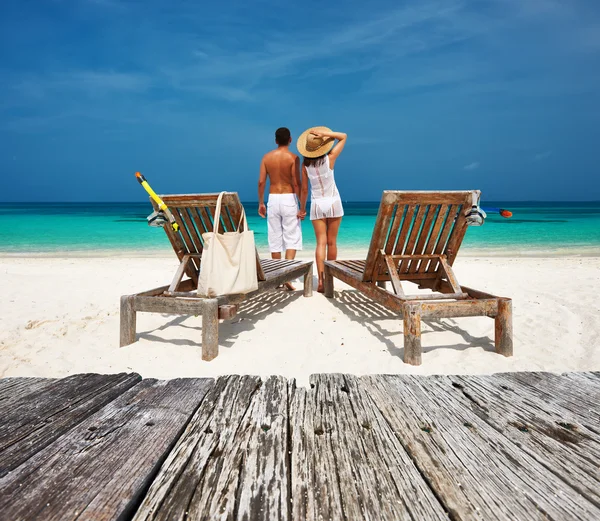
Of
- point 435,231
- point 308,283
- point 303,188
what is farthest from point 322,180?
point 435,231

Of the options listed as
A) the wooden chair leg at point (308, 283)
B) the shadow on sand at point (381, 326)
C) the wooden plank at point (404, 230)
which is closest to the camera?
the shadow on sand at point (381, 326)

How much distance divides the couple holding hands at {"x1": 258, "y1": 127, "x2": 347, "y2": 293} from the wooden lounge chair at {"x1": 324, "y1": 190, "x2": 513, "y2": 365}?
1.43m

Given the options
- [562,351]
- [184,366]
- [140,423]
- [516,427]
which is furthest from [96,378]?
[562,351]

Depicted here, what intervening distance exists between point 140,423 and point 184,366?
6.41 feet

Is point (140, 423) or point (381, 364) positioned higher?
point (140, 423)

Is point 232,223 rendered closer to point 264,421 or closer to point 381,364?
point 381,364

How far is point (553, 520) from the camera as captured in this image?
109 centimetres

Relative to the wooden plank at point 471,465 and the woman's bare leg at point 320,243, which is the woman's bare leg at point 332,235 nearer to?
the woman's bare leg at point 320,243

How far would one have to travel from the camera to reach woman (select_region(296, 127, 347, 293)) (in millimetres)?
5742

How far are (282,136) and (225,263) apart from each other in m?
3.13

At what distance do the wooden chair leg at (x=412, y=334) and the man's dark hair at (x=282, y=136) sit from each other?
11.6ft

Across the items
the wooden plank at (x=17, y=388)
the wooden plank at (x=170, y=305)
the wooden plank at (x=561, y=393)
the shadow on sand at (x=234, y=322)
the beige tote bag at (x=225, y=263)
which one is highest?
the beige tote bag at (x=225, y=263)

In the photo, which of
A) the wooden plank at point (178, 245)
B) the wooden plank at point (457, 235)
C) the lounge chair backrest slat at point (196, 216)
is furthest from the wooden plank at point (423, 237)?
the wooden plank at point (178, 245)

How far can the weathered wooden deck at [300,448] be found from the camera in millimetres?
1136
